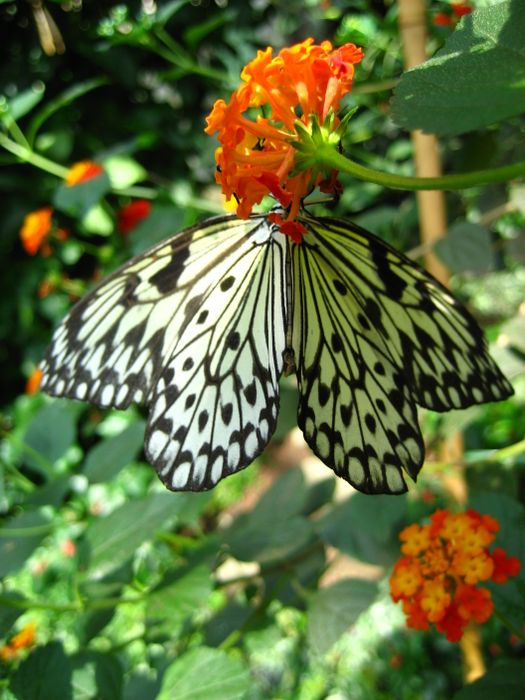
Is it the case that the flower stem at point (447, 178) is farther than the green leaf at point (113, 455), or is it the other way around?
the green leaf at point (113, 455)

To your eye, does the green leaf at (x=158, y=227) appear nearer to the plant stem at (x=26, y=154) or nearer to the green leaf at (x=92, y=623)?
the plant stem at (x=26, y=154)

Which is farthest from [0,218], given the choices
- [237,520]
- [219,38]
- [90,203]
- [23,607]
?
[23,607]

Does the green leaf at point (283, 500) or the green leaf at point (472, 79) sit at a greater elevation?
the green leaf at point (472, 79)

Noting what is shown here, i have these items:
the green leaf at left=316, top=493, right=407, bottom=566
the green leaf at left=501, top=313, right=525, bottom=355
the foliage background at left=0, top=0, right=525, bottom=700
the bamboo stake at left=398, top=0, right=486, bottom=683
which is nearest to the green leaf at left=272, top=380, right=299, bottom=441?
the foliage background at left=0, top=0, right=525, bottom=700

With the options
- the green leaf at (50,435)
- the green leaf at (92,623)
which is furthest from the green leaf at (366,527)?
the green leaf at (50,435)

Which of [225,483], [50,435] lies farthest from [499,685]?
[225,483]

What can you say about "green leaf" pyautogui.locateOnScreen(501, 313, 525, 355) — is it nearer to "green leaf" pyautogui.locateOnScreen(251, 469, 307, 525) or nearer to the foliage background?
the foliage background

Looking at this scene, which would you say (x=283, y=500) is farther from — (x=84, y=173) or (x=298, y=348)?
(x=84, y=173)
